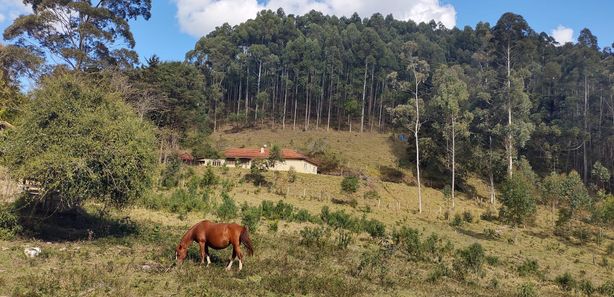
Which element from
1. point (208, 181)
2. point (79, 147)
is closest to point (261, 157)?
point (208, 181)

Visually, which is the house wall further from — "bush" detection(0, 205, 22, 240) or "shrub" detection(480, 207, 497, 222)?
"bush" detection(0, 205, 22, 240)

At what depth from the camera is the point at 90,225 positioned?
20.1 m

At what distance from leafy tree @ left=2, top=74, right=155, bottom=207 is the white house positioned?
3475 cm

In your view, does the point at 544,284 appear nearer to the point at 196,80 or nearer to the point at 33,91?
the point at 33,91

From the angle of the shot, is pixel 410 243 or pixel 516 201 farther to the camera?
pixel 516 201

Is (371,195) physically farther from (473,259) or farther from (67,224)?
(67,224)

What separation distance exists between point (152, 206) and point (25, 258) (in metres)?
13.4

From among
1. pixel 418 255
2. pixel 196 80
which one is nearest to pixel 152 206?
pixel 418 255

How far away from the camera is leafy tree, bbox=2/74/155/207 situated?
610 inches

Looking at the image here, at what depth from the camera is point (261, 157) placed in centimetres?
5231

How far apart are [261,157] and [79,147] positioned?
1439 inches

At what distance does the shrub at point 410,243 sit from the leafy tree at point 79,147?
12.4m

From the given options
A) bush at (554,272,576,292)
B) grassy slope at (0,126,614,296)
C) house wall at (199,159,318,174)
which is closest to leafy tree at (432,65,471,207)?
house wall at (199,159,318,174)

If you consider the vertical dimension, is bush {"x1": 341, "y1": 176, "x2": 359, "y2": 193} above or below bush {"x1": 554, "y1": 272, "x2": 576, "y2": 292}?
above
